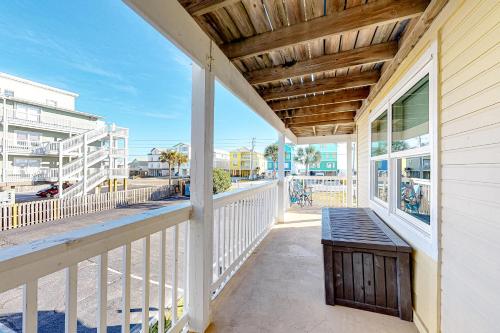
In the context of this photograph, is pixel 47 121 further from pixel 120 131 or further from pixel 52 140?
pixel 120 131

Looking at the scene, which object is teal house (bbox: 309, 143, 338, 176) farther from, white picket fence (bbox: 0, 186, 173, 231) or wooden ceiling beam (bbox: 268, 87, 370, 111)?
white picket fence (bbox: 0, 186, 173, 231)

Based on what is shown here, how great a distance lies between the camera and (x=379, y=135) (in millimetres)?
3191

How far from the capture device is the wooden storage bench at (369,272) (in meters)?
1.89

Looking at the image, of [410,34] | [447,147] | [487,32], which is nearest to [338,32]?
[410,34]

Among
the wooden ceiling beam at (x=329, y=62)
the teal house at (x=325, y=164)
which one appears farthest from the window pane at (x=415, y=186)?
the teal house at (x=325, y=164)

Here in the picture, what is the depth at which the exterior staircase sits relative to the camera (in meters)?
1.74

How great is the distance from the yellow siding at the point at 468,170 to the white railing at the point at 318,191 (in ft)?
17.9

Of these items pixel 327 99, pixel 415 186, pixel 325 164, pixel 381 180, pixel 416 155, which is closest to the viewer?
pixel 416 155

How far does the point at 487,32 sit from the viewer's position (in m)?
1.08

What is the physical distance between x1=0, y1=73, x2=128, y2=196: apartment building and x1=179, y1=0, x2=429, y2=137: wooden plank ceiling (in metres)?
1.16

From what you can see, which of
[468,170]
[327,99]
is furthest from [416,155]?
[327,99]

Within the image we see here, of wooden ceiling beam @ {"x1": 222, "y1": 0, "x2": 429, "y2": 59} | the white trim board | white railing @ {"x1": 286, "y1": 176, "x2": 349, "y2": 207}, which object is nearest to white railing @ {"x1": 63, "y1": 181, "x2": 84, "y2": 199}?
the white trim board

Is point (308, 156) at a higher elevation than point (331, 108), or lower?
higher

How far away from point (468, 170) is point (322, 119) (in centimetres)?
377
